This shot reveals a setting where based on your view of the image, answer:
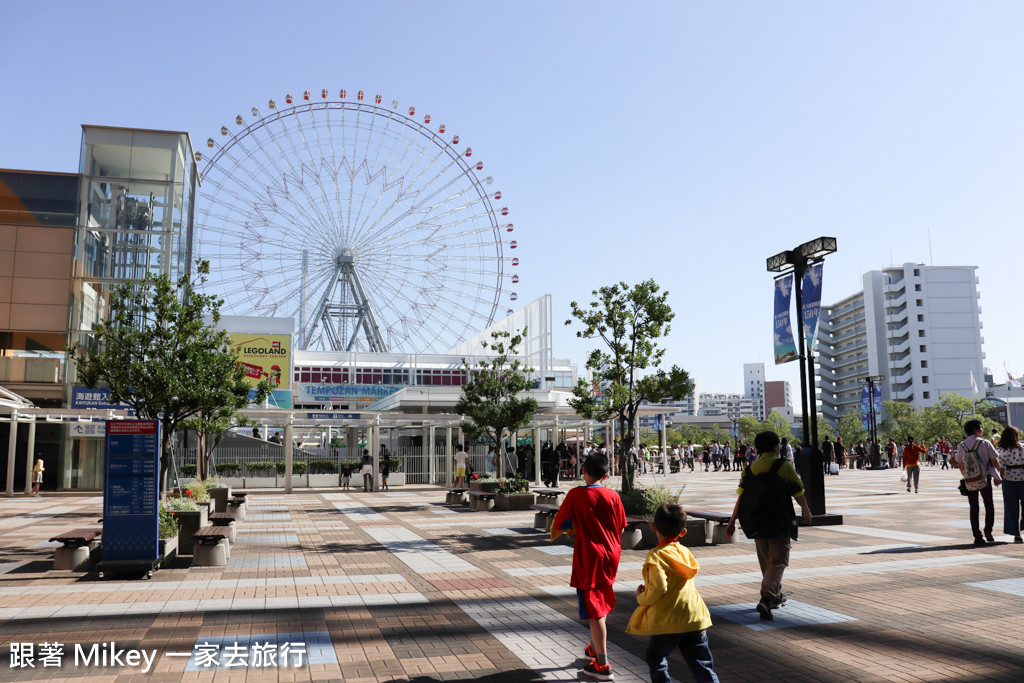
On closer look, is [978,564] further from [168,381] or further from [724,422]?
[724,422]

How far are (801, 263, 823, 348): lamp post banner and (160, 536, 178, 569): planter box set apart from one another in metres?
12.4

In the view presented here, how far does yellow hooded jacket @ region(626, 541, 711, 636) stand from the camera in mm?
4473

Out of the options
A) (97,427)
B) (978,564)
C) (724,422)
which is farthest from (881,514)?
(724,422)

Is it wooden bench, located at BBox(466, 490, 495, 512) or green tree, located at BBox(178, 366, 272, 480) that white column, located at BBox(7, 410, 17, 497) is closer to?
green tree, located at BBox(178, 366, 272, 480)

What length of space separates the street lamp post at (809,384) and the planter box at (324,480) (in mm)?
20557

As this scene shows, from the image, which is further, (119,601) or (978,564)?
(978,564)

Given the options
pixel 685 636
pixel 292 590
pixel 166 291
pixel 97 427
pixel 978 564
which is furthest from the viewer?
pixel 97 427

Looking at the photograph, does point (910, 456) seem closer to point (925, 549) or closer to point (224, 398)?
point (925, 549)

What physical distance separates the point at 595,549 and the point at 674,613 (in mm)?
1124

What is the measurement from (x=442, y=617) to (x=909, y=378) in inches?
5017

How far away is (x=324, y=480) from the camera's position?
3203 centimetres

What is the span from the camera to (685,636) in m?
4.50

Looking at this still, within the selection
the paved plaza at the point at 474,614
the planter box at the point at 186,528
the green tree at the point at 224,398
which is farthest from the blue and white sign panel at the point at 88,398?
the planter box at the point at 186,528

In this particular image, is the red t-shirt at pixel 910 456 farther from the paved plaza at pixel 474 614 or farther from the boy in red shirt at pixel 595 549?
the boy in red shirt at pixel 595 549
